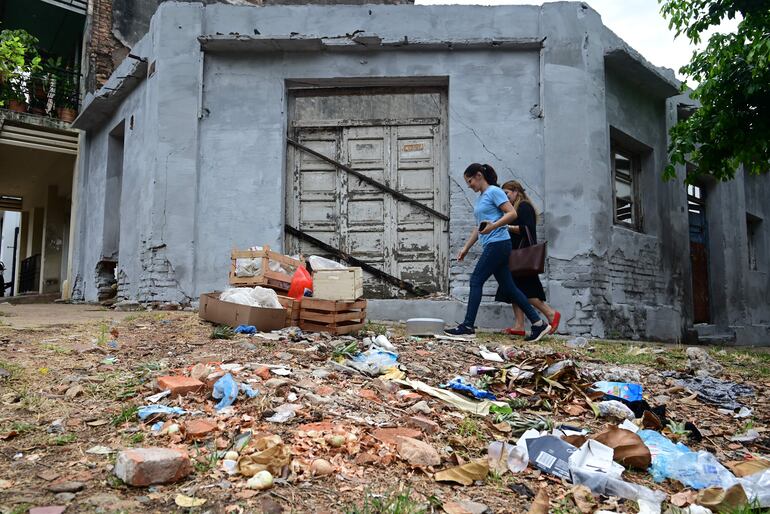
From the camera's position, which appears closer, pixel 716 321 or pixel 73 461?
pixel 73 461

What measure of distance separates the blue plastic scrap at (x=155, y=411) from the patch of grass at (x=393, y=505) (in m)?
1.14

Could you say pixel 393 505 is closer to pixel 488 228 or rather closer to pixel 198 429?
pixel 198 429

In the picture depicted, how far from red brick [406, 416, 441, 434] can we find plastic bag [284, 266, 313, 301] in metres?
2.84

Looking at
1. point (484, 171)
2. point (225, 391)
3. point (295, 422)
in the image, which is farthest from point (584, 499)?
point (484, 171)

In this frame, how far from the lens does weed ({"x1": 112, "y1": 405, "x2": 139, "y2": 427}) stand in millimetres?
2584

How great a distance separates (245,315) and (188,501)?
115 inches

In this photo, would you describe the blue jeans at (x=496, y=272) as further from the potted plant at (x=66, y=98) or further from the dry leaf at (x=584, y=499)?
the potted plant at (x=66, y=98)

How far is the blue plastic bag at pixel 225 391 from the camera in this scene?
2.80 meters

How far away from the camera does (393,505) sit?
1.94m

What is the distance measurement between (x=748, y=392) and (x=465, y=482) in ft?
9.47

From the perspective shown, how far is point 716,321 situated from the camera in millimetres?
Result: 10977

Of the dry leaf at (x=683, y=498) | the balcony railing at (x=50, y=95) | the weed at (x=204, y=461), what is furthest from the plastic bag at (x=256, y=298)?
the balcony railing at (x=50, y=95)

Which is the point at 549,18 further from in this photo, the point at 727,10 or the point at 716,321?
the point at 716,321

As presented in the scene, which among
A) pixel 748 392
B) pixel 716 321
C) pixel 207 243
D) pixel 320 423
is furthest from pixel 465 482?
pixel 716 321
